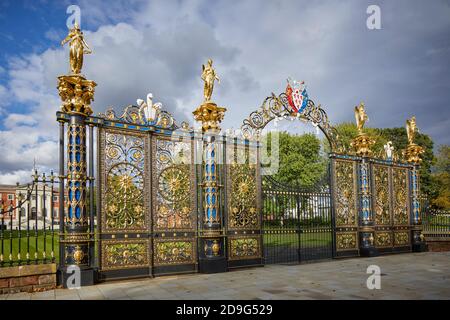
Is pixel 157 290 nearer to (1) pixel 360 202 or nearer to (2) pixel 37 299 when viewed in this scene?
(2) pixel 37 299

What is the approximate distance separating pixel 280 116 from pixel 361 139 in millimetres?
3837

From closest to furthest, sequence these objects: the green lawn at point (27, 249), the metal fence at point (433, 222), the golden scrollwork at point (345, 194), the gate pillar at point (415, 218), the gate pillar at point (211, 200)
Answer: the green lawn at point (27, 249), the gate pillar at point (211, 200), the golden scrollwork at point (345, 194), the gate pillar at point (415, 218), the metal fence at point (433, 222)

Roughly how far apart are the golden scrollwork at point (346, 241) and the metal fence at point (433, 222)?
16.2 ft

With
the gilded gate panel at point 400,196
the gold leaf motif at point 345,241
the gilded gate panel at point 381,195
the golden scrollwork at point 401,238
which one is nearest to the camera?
the gold leaf motif at point 345,241

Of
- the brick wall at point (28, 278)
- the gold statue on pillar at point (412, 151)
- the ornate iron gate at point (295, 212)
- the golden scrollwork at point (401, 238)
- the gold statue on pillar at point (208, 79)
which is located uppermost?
the gold statue on pillar at point (208, 79)

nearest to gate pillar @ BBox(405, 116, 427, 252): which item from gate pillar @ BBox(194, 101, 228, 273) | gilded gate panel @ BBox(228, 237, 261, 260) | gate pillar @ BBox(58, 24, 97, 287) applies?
gilded gate panel @ BBox(228, 237, 261, 260)

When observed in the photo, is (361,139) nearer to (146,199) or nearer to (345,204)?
(345,204)

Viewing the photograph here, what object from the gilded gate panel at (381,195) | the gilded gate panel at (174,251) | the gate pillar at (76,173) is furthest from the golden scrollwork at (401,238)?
the gate pillar at (76,173)

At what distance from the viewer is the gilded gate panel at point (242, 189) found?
10.4 metres

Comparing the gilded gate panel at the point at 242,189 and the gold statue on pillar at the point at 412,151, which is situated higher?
the gold statue on pillar at the point at 412,151

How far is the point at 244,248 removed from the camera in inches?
410

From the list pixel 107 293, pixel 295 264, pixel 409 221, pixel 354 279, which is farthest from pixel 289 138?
pixel 107 293

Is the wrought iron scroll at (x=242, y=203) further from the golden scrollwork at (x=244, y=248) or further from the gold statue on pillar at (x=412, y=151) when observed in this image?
the gold statue on pillar at (x=412, y=151)

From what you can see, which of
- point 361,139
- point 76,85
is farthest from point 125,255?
point 361,139
